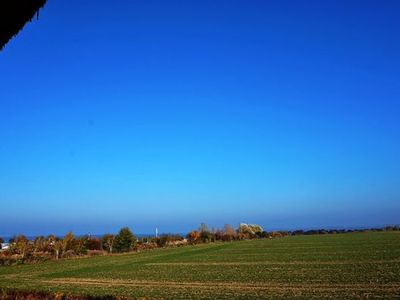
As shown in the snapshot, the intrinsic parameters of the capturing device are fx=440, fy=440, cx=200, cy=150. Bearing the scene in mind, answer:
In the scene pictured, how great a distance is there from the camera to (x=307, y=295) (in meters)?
21.0

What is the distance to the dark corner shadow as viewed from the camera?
14.5 ft

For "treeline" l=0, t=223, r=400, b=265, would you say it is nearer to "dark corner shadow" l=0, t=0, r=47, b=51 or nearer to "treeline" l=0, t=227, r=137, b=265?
"treeline" l=0, t=227, r=137, b=265

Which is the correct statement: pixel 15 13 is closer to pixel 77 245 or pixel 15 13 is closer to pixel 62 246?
pixel 62 246

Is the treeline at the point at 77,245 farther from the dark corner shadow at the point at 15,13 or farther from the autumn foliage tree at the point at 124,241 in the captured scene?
the dark corner shadow at the point at 15,13

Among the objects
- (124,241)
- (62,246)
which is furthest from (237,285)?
(124,241)

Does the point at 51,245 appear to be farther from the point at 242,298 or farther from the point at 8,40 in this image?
the point at 8,40

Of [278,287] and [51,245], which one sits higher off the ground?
[51,245]

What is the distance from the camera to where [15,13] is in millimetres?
4559

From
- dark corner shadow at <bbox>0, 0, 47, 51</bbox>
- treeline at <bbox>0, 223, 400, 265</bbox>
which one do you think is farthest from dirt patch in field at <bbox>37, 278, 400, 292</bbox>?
treeline at <bbox>0, 223, 400, 265</bbox>

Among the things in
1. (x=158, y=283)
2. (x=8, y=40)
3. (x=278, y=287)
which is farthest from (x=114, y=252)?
(x=8, y=40)

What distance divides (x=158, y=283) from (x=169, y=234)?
80220 mm

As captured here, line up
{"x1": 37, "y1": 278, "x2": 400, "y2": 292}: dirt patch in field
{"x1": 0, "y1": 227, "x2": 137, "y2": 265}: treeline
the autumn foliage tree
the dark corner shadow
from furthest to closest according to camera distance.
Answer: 1. the autumn foliage tree
2. {"x1": 0, "y1": 227, "x2": 137, "y2": 265}: treeline
3. {"x1": 37, "y1": 278, "x2": 400, "y2": 292}: dirt patch in field
4. the dark corner shadow

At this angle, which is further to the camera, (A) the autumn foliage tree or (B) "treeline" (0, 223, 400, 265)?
(A) the autumn foliage tree

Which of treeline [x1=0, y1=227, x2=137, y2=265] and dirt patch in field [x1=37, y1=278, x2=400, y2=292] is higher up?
treeline [x1=0, y1=227, x2=137, y2=265]
